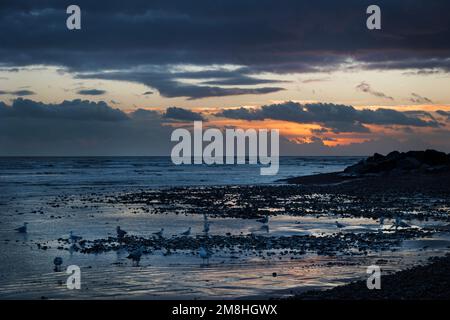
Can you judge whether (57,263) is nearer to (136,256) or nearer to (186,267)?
(136,256)

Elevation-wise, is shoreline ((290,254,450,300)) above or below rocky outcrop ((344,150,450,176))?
below

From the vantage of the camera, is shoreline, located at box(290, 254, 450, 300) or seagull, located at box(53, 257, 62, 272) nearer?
shoreline, located at box(290, 254, 450, 300)

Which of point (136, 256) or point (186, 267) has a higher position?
point (136, 256)

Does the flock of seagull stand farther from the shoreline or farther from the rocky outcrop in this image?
the rocky outcrop

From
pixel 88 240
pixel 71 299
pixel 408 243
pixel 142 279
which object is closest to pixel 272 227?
pixel 408 243

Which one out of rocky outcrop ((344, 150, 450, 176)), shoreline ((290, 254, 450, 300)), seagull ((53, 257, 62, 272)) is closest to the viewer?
shoreline ((290, 254, 450, 300))

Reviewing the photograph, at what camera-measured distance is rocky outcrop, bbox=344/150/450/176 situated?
64250 mm

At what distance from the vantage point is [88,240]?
2356cm

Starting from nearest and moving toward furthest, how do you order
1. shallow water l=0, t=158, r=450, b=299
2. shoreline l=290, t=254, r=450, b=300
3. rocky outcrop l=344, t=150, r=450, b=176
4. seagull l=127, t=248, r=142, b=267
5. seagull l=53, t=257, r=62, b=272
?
1. shoreline l=290, t=254, r=450, b=300
2. shallow water l=0, t=158, r=450, b=299
3. seagull l=53, t=257, r=62, b=272
4. seagull l=127, t=248, r=142, b=267
5. rocky outcrop l=344, t=150, r=450, b=176

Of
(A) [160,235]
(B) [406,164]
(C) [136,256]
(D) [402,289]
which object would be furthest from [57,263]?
(B) [406,164]

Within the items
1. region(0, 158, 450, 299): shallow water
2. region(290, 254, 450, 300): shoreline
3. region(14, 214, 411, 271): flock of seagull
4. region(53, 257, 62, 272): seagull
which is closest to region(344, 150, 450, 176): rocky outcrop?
region(0, 158, 450, 299): shallow water

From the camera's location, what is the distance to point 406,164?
66.8 m

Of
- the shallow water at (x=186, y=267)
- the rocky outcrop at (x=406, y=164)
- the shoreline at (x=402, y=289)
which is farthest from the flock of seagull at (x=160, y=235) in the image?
the rocky outcrop at (x=406, y=164)
